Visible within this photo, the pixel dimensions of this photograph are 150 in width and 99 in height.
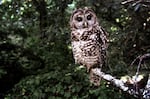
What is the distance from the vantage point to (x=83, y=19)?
2402mm

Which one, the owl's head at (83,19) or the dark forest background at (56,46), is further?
the dark forest background at (56,46)

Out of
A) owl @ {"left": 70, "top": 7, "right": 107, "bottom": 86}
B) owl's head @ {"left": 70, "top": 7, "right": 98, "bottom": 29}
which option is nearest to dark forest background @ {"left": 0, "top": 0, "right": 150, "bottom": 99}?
owl @ {"left": 70, "top": 7, "right": 107, "bottom": 86}

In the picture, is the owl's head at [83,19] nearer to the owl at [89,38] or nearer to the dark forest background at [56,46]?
the owl at [89,38]

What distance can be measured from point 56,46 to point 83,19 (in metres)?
2.14

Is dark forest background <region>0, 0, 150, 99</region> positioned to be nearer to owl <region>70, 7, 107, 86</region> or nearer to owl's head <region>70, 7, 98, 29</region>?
owl <region>70, 7, 107, 86</region>

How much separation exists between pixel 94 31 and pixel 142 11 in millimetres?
1358

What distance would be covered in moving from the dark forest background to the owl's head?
2.83ft

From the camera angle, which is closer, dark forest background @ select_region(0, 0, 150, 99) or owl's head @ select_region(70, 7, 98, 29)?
owl's head @ select_region(70, 7, 98, 29)

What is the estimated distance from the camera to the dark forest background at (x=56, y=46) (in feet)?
12.1

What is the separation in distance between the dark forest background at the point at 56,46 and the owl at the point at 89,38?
2.50ft

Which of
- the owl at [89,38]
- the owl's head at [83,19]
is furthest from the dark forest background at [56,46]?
the owl's head at [83,19]

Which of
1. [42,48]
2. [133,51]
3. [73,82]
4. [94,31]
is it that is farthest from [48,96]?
[94,31]

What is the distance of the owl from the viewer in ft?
7.86

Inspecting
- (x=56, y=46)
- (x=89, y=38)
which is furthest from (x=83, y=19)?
(x=56, y=46)
